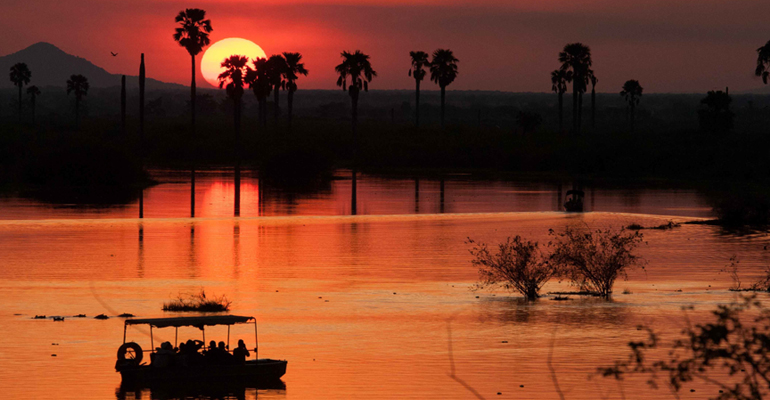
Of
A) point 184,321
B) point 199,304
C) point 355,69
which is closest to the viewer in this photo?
point 184,321

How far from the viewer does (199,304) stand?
28094 millimetres

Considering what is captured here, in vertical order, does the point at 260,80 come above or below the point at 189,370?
above

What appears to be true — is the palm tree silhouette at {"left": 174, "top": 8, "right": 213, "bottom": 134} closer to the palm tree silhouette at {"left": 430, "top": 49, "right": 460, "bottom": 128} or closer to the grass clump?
the palm tree silhouette at {"left": 430, "top": 49, "right": 460, "bottom": 128}

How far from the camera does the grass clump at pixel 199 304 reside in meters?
27.7

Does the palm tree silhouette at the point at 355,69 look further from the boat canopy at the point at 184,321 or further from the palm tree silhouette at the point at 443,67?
the boat canopy at the point at 184,321

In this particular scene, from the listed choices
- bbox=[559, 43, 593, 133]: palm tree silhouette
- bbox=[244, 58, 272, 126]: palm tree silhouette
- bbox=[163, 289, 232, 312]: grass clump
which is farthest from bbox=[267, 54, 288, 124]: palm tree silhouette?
bbox=[163, 289, 232, 312]: grass clump

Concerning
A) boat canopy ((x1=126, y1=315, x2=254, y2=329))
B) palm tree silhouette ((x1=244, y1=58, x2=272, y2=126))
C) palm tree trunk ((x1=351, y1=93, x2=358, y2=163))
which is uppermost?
palm tree silhouette ((x1=244, y1=58, x2=272, y2=126))

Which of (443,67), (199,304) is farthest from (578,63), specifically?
(199,304)

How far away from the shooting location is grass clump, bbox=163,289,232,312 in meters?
27.7

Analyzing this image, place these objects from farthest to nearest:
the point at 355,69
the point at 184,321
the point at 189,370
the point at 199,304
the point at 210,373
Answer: the point at 355,69 → the point at 199,304 → the point at 184,321 → the point at 210,373 → the point at 189,370

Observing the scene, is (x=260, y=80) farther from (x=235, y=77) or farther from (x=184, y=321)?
(x=184, y=321)

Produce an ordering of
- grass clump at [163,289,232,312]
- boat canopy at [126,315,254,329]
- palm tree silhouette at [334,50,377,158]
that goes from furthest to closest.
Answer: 1. palm tree silhouette at [334,50,377,158]
2. grass clump at [163,289,232,312]
3. boat canopy at [126,315,254,329]

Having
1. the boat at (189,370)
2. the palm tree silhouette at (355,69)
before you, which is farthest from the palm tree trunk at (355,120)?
the boat at (189,370)

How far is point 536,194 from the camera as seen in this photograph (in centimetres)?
8500
